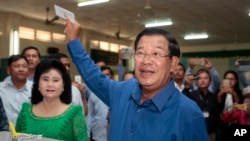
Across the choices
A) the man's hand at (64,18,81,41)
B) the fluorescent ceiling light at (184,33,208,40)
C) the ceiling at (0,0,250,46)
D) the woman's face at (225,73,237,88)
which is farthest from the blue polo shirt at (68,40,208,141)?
the fluorescent ceiling light at (184,33,208,40)

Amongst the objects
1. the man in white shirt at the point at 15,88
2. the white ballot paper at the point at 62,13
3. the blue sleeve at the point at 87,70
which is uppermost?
the white ballot paper at the point at 62,13

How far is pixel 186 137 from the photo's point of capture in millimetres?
1119

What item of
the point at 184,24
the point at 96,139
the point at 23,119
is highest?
the point at 184,24

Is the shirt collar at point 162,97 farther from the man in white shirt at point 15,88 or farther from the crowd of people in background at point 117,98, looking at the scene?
the man in white shirt at point 15,88

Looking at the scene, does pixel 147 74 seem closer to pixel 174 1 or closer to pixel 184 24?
pixel 174 1

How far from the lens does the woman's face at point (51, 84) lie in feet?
6.12

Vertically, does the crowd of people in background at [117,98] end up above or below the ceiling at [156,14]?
below

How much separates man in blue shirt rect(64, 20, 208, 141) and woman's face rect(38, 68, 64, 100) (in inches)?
25.9

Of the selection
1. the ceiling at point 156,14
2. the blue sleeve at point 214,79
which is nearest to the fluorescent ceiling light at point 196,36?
the ceiling at point 156,14

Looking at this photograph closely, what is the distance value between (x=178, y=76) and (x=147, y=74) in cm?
265

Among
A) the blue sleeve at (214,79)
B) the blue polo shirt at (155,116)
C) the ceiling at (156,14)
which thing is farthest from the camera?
the ceiling at (156,14)

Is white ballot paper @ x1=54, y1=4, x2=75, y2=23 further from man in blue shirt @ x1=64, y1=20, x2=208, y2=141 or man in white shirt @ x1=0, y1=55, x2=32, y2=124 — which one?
man in white shirt @ x1=0, y1=55, x2=32, y2=124

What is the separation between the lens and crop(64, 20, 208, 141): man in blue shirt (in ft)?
3.72

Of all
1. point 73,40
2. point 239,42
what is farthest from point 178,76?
point 239,42
